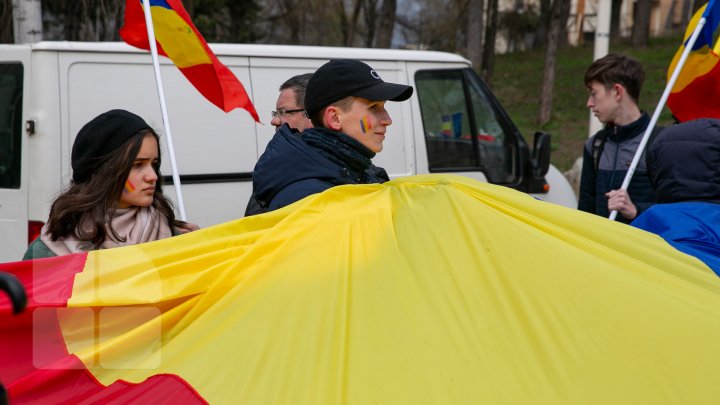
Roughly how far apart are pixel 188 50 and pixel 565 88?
19.8 meters

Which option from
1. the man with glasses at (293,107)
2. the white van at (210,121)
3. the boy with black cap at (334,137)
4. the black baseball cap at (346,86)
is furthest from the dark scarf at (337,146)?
the white van at (210,121)

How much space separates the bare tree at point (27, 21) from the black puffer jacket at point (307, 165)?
732 cm

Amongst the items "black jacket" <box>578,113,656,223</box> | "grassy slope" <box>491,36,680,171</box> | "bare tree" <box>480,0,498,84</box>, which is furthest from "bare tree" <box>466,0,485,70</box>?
"black jacket" <box>578,113,656,223</box>

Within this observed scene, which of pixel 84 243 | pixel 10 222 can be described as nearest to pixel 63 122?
pixel 10 222

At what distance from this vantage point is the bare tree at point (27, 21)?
9648mm

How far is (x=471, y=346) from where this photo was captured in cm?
251

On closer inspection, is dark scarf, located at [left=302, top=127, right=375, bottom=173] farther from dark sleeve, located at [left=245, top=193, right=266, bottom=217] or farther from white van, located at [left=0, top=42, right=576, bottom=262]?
white van, located at [left=0, top=42, right=576, bottom=262]

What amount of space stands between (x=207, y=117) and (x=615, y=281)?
411cm

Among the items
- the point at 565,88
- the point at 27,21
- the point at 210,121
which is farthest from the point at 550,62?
the point at 210,121

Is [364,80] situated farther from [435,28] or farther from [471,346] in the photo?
[435,28]

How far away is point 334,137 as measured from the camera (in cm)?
325

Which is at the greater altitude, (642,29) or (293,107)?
(642,29)

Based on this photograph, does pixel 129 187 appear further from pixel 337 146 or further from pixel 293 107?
pixel 293 107

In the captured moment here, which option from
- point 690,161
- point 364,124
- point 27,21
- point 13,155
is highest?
point 27,21
